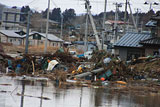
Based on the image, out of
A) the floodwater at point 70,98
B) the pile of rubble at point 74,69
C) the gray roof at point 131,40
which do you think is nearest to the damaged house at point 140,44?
the gray roof at point 131,40

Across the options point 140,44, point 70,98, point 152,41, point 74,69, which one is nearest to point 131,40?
point 140,44

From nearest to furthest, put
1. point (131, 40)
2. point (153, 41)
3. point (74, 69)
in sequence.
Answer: point (74, 69) → point (153, 41) → point (131, 40)

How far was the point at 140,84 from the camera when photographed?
80.2 ft

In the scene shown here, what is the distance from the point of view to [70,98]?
1645 cm

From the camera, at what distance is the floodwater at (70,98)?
1427 centimetres

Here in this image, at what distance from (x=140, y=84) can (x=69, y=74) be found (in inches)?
191

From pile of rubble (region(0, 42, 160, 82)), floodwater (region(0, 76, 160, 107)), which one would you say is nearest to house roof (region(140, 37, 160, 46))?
pile of rubble (region(0, 42, 160, 82))

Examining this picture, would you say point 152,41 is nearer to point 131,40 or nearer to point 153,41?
point 153,41

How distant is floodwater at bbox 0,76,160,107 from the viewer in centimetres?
1427

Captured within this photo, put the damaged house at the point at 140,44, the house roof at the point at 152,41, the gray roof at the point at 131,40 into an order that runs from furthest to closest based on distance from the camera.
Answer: the gray roof at the point at 131,40, the damaged house at the point at 140,44, the house roof at the point at 152,41

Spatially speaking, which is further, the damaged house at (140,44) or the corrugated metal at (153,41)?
the damaged house at (140,44)

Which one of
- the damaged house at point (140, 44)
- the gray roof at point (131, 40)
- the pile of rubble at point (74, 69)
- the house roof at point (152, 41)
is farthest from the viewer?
the gray roof at point (131, 40)

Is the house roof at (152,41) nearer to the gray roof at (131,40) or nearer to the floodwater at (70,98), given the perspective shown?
the gray roof at (131,40)

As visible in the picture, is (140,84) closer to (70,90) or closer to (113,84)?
(113,84)
